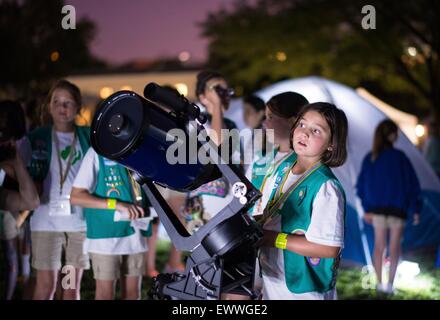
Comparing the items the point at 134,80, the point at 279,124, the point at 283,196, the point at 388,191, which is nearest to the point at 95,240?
the point at 279,124

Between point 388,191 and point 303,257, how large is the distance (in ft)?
12.3

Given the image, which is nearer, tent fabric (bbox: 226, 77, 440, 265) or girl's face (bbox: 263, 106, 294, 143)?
girl's face (bbox: 263, 106, 294, 143)

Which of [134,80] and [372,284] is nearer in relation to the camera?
[372,284]

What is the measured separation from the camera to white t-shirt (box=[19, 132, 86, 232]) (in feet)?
13.9

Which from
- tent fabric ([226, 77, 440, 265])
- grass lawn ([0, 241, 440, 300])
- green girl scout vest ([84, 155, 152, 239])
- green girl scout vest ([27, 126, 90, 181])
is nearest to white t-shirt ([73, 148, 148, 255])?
green girl scout vest ([84, 155, 152, 239])

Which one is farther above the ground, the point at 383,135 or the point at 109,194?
the point at 383,135

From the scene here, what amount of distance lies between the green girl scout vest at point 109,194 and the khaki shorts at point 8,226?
1.21 meters

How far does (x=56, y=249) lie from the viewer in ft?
14.0

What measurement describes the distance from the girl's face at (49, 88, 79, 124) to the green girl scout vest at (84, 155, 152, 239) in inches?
23.7

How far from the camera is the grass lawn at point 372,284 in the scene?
602cm

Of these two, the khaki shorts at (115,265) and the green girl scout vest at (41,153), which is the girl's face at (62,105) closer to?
the green girl scout vest at (41,153)

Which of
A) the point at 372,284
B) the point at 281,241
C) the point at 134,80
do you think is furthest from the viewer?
the point at 134,80

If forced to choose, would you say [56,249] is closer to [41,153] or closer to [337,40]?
[41,153]

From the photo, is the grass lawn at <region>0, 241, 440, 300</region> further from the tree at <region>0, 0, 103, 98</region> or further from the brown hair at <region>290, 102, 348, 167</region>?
the tree at <region>0, 0, 103, 98</region>
